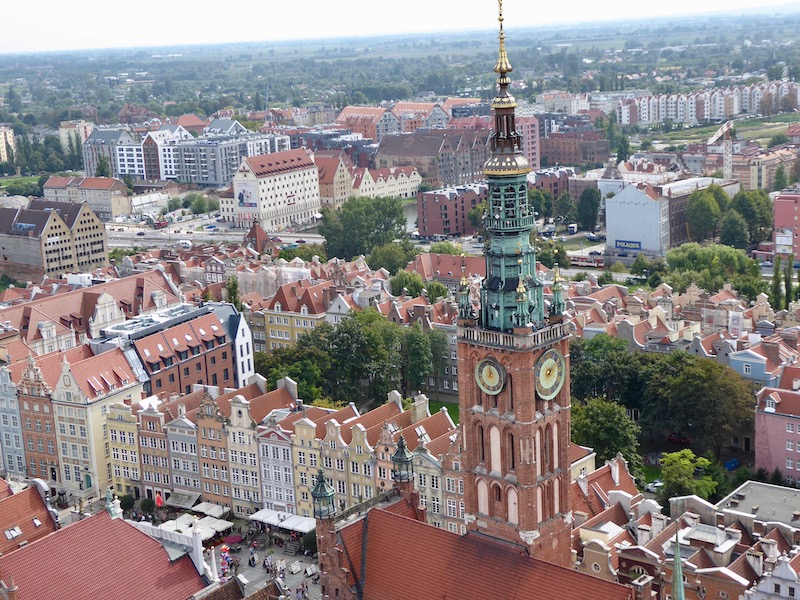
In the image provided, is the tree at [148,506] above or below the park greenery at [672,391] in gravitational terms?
below

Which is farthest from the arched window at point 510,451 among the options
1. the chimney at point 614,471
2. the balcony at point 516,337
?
the chimney at point 614,471

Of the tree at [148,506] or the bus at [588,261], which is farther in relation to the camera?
the bus at [588,261]

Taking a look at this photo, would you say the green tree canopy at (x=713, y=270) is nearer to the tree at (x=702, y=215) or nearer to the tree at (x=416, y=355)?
the tree at (x=702, y=215)

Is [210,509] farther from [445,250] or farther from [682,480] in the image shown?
[445,250]

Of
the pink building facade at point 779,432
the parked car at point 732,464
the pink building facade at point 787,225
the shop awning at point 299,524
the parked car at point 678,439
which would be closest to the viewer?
the shop awning at point 299,524

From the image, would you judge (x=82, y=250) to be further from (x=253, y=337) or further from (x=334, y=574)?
(x=334, y=574)

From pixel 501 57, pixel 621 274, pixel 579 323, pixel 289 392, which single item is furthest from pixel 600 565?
pixel 621 274
